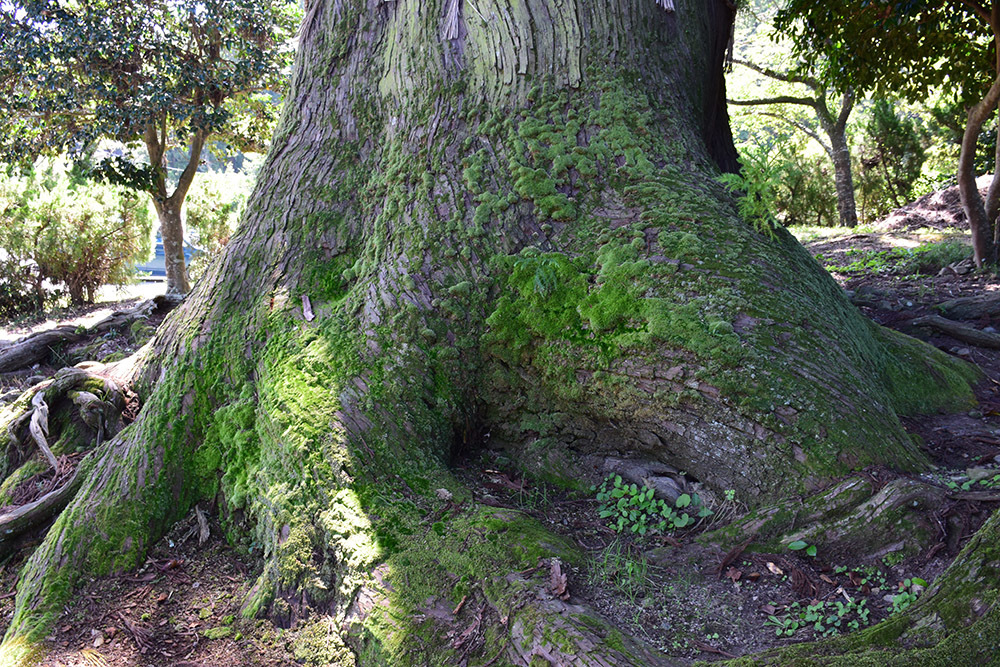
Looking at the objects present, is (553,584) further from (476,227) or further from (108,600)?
(108,600)

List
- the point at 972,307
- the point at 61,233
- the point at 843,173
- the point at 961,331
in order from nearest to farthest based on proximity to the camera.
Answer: the point at 961,331, the point at 972,307, the point at 61,233, the point at 843,173

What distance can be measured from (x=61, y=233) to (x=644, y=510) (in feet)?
40.9

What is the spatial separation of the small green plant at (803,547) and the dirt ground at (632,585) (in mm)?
21

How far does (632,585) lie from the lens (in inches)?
104

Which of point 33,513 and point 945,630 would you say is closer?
point 945,630

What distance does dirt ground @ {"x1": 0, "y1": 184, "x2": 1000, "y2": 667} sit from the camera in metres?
2.44

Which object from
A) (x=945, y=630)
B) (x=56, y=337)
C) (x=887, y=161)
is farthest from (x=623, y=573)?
(x=887, y=161)

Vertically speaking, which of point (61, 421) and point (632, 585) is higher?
point (61, 421)

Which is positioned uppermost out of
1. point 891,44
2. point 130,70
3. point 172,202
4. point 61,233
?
point 130,70

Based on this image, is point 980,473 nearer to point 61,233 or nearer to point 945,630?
point 945,630

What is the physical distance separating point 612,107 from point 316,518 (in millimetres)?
2861

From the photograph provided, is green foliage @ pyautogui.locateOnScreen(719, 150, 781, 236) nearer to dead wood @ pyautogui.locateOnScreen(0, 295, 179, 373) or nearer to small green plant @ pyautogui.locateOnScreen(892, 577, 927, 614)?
small green plant @ pyautogui.locateOnScreen(892, 577, 927, 614)

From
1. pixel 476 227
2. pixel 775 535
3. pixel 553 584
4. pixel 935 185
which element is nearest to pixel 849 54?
pixel 476 227

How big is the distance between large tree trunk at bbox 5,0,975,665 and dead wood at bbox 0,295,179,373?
3.40 metres
